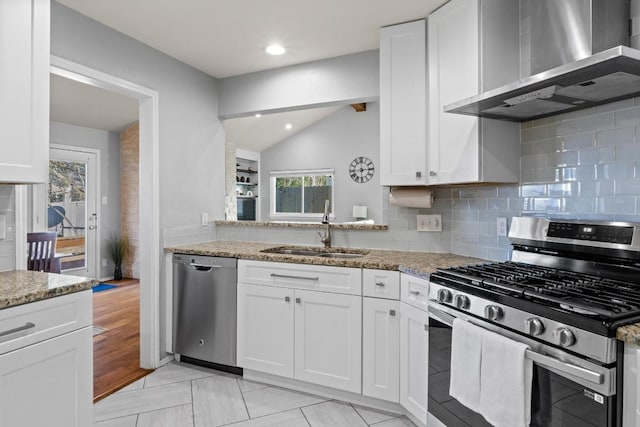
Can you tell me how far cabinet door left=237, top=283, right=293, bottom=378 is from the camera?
2.51 m

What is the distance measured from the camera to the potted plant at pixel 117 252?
586 cm

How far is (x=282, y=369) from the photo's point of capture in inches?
99.6

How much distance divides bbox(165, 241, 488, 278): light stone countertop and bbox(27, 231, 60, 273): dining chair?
70.6 inches

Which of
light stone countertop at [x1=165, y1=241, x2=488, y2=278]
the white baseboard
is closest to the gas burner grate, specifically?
light stone countertop at [x1=165, y1=241, x2=488, y2=278]

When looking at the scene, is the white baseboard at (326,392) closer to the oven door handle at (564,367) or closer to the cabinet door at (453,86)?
the oven door handle at (564,367)

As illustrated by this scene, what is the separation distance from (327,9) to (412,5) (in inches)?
20.0

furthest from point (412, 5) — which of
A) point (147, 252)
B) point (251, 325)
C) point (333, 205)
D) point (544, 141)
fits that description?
point (333, 205)

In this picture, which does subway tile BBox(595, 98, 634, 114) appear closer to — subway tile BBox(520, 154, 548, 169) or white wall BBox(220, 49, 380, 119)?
subway tile BBox(520, 154, 548, 169)

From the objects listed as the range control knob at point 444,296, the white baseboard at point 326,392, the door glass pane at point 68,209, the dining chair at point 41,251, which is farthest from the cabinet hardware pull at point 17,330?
the door glass pane at point 68,209

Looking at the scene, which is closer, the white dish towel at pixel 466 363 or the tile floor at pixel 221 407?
the white dish towel at pixel 466 363

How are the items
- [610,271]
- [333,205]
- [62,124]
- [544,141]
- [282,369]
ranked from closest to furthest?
1. [610,271]
2. [544,141]
3. [282,369]
4. [62,124]
5. [333,205]

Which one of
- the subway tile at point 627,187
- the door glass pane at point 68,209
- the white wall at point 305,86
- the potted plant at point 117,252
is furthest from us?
the potted plant at point 117,252

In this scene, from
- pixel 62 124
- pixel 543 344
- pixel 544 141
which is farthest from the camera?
pixel 62 124

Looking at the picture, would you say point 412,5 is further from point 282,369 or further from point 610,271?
point 282,369
